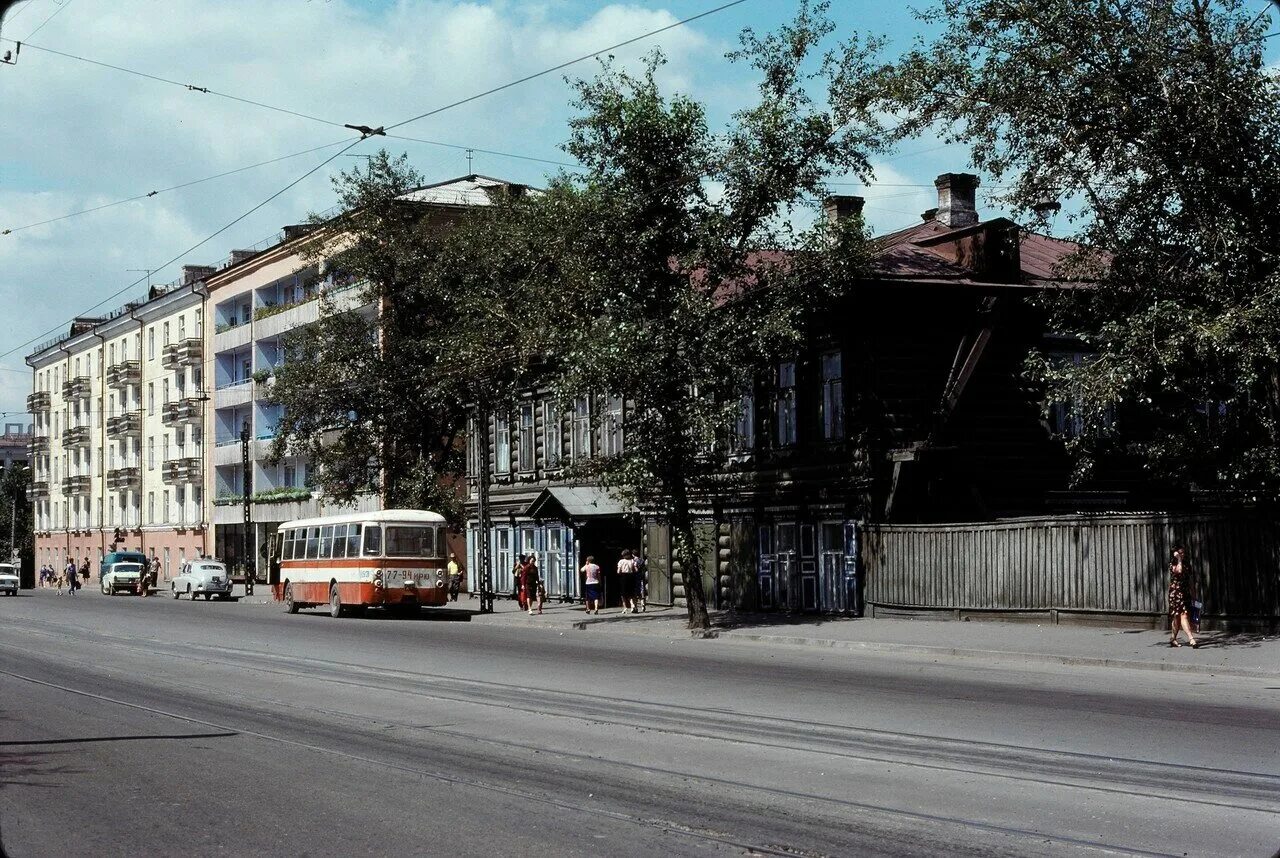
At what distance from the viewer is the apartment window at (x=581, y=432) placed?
45062mm

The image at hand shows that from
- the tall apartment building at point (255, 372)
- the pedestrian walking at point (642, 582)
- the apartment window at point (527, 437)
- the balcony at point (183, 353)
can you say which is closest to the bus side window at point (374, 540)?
the pedestrian walking at point (642, 582)

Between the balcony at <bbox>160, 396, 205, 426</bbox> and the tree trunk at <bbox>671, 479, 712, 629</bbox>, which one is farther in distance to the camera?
the balcony at <bbox>160, 396, 205, 426</bbox>

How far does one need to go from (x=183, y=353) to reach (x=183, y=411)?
10.8 feet

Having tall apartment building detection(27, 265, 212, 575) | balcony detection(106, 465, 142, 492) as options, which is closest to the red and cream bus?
tall apartment building detection(27, 265, 212, 575)

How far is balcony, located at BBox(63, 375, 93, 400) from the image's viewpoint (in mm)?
97375

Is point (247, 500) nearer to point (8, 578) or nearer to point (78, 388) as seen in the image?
point (8, 578)

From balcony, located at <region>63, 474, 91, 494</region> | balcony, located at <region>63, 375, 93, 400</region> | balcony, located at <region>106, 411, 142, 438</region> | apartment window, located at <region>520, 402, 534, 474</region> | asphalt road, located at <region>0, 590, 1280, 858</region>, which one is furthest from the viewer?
balcony, located at <region>63, 474, 91, 494</region>

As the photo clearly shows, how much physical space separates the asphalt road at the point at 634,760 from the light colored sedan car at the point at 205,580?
4017 cm

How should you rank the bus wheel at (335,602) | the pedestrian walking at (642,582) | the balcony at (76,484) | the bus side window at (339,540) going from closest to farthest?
the pedestrian walking at (642,582) → the bus side window at (339,540) → the bus wheel at (335,602) → the balcony at (76,484)

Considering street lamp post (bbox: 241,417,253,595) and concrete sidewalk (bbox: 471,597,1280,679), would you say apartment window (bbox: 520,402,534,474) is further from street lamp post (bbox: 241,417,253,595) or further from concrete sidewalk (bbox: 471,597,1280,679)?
street lamp post (bbox: 241,417,253,595)

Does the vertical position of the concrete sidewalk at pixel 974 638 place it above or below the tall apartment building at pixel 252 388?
below

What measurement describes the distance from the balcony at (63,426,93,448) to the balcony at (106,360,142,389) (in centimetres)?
723

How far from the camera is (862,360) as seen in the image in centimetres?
3297

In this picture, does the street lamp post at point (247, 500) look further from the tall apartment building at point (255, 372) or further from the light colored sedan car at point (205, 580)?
the tall apartment building at point (255, 372)
